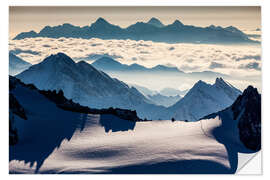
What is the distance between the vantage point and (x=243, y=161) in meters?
25.3

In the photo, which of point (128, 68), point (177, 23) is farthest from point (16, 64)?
point (177, 23)

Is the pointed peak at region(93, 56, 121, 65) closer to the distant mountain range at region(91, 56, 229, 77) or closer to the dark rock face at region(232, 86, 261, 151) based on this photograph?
the distant mountain range at region(91, 56, 229, 77)

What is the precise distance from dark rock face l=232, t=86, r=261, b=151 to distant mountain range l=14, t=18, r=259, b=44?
3172mm

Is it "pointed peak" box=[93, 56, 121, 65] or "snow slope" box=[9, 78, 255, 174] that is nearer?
"snow slope" box=[9, 78, 255, 174]

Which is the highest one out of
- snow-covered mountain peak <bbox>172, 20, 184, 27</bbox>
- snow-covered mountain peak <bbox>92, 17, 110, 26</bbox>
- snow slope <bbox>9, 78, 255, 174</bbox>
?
snow-covered mountain peak <bbox>92, 17, 110, 26</bbox>

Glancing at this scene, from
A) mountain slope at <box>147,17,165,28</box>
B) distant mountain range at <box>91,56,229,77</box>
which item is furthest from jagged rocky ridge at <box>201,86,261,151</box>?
mountain slope at <box>147,17,165,28</box>

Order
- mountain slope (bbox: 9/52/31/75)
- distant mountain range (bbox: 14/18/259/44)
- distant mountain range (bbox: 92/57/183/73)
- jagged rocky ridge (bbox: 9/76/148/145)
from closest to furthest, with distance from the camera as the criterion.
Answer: jagged rocky ridge (bbox: 9/76/148/145), mountain slope (bbox: 9/52/31/75), distant mountain range (bbox: 14/18/259/44), distant mountain range (bbox: 92/57/183/73)

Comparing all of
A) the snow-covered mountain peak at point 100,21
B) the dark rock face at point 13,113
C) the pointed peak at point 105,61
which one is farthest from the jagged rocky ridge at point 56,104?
the snow-covered mountain peak at point 100,21

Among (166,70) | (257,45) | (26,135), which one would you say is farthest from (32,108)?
(257,45)

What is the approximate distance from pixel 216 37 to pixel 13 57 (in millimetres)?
11763

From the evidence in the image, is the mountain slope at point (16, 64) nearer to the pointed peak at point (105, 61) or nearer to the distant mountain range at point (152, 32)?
the distant mountain range at point (152, 32)

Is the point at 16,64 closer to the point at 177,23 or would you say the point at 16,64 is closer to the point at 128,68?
the point at 128,68

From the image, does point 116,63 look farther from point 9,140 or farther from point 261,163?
point 261,163

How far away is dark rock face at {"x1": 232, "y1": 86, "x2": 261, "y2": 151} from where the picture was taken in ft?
85.1
